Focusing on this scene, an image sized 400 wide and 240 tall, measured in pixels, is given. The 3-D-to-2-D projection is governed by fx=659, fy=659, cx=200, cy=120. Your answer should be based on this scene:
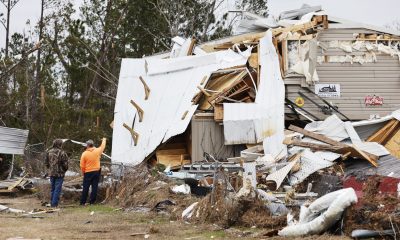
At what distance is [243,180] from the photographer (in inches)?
468

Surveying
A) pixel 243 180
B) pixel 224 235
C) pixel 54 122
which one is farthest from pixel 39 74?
pixel 224 235

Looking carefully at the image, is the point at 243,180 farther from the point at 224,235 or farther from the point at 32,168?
the point at 32,168

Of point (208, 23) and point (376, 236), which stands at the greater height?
point (208, 23)

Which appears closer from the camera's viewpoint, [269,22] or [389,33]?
[389,33]

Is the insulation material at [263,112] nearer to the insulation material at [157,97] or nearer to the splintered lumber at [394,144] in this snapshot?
the insulation material at [157,97]

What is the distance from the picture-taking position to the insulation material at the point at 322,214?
848 cm

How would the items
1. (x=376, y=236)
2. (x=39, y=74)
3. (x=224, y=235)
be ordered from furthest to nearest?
(x=39, y=74) < (x=224, y=235) < (x=376, y=236)

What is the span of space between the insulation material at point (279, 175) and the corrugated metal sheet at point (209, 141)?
→ 15.4ft

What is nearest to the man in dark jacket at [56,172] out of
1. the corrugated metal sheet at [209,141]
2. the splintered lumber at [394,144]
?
the corrugated metal sheet at [209,141]

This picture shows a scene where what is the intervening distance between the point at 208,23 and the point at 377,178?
30.8 m

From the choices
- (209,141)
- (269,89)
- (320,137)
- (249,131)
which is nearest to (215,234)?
(320,137)

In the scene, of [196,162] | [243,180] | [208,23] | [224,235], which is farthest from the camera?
[208,23]

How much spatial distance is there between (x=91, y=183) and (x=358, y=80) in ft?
26.8

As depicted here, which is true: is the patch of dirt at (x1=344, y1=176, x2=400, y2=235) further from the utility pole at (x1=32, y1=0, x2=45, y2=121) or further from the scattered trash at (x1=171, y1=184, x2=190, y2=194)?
the utility pole at (x1=32, y1=0, x2=45, y2=121)
